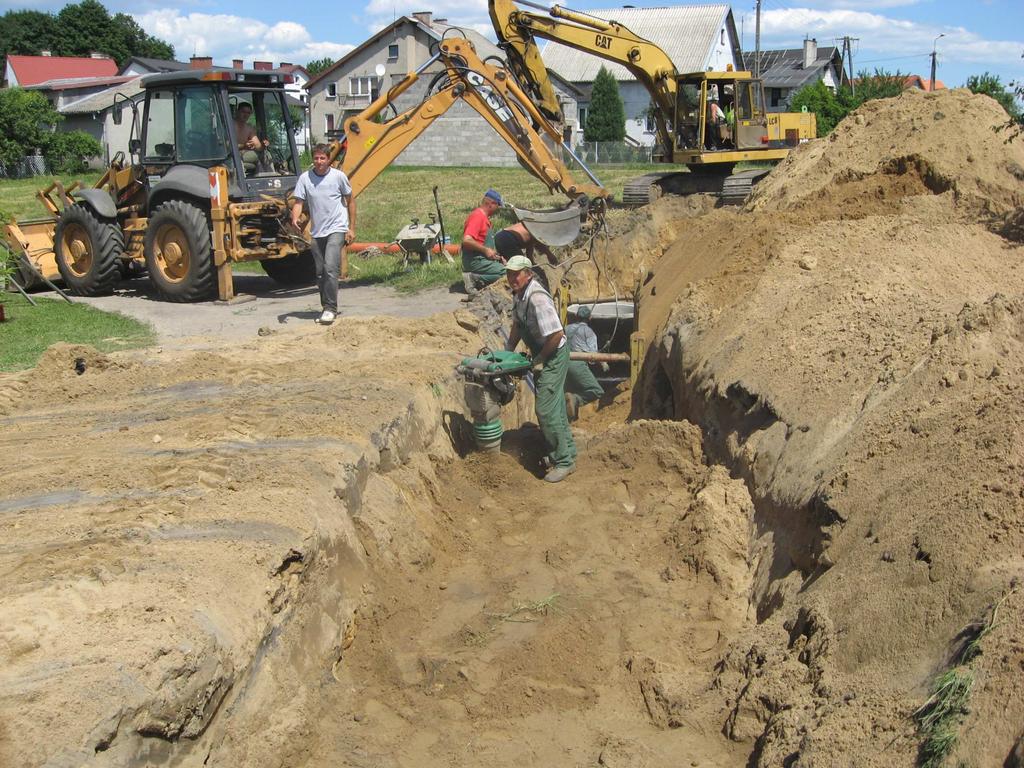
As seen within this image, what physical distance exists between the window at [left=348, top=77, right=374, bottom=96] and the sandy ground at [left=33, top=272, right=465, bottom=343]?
3934 cm

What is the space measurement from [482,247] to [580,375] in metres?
3.11

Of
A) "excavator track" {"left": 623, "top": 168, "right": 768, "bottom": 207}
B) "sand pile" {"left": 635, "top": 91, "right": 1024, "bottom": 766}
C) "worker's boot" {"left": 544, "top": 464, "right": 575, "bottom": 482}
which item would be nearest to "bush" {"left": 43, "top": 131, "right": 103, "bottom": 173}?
"excavator track" {"left": 623, "top": 168, "right": 768, "bottom": 207}

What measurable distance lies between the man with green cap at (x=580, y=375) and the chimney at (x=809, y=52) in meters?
49.8

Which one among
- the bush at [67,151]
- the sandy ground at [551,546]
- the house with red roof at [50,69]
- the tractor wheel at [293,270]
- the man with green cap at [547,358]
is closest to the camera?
the sandy ground at [551,546]

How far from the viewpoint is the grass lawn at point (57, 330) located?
10.1 metres

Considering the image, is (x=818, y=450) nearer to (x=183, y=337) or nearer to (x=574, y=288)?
(x=183, y=337)

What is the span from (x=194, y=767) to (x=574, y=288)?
35.4 feet

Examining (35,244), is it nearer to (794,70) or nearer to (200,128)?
(200,128)

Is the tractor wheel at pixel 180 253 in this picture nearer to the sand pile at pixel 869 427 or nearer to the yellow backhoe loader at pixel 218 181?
the yellow backhoe loader at pixel 218 181

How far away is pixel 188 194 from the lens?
12.8 meters

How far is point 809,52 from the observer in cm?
5694

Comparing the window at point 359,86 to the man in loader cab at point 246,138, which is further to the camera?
the window at point 359,86

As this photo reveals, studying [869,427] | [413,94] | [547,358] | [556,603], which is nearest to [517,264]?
[547,358]

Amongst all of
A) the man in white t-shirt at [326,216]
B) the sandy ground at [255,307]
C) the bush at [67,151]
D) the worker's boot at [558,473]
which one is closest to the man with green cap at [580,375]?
the worker's boot at [558,473]
